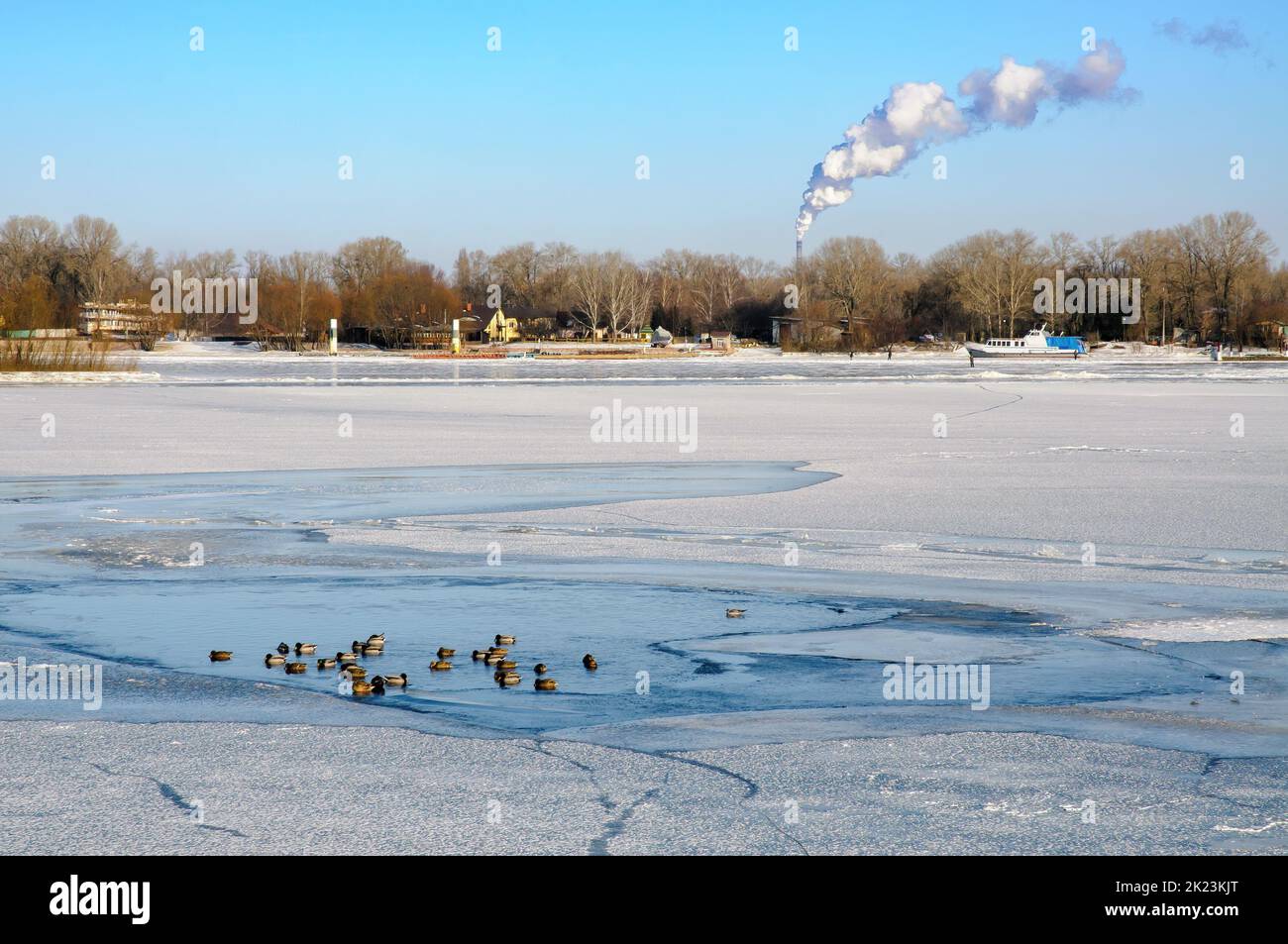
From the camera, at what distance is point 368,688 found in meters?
6.93

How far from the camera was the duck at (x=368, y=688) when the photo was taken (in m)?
6.89

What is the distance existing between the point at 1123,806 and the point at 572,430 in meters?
21.9

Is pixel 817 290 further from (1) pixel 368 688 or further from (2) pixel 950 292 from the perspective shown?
(1) pixel 368 688

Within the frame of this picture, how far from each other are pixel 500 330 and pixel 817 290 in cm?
3886

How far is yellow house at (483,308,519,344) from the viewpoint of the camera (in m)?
158

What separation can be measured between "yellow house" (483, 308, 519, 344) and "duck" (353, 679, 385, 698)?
5885 inches

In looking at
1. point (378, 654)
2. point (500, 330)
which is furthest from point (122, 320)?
point (378, 654)

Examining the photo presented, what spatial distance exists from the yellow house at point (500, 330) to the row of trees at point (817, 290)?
613 cm

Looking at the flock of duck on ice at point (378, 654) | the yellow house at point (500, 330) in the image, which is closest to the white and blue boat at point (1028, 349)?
the yellow house at point (500, 330)
